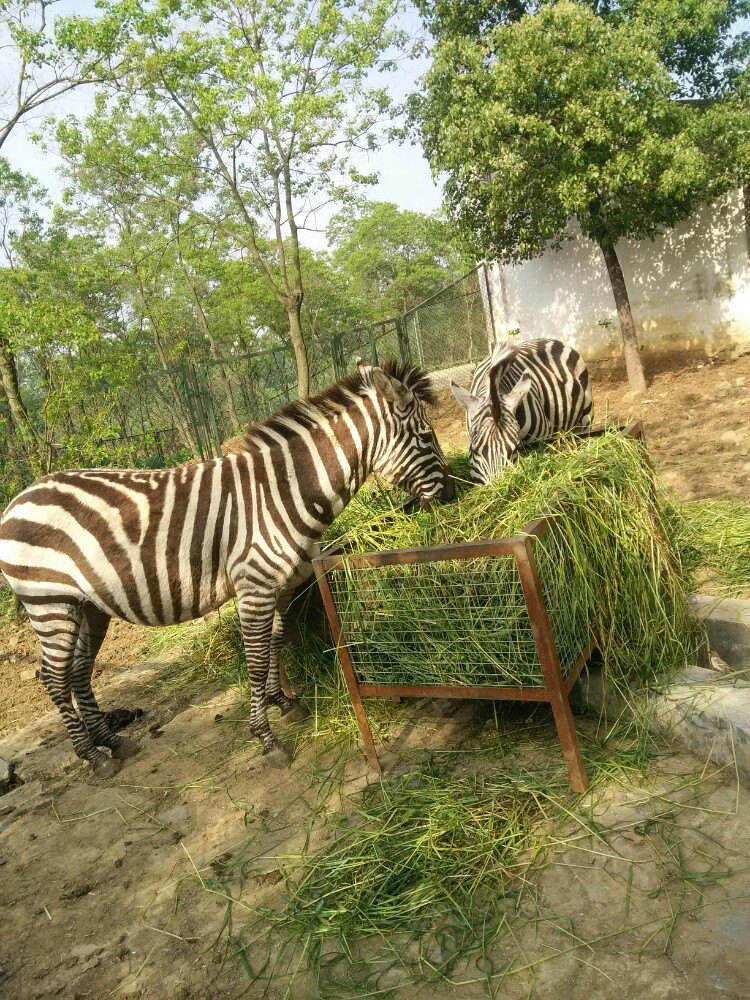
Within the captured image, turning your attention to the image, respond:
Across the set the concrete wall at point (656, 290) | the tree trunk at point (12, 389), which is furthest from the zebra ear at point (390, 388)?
the concrete wall at point (656, 290)

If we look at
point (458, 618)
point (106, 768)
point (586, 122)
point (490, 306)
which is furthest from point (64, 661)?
point (490, 306)

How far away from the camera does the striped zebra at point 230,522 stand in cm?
375

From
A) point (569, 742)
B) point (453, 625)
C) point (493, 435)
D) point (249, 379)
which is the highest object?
point (249, 379)

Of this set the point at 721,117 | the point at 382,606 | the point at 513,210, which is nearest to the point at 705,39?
the point at 721,117

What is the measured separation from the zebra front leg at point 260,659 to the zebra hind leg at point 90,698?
97 cm

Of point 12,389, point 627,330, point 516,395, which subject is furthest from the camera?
point 627,330

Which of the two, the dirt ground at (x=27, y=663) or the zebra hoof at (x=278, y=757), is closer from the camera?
the zebra hoof at (x=278, y=757)

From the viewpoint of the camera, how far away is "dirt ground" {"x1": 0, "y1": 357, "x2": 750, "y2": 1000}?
2023 mm

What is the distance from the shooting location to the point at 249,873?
282cm

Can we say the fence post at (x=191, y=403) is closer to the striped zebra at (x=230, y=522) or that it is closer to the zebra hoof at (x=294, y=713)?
the striped zebra at (x=230, y=522)

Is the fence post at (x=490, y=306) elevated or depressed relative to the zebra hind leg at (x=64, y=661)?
elevated

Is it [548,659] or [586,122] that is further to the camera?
[586,122]

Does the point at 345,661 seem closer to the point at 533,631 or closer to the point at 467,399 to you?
the point at 533,631

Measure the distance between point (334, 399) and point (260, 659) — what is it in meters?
1.57
